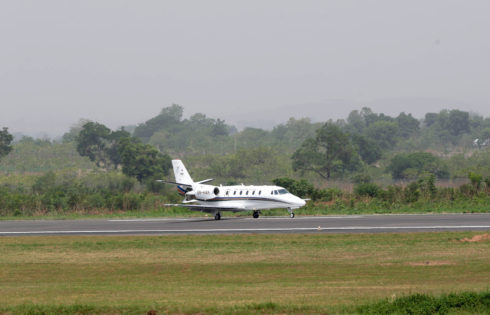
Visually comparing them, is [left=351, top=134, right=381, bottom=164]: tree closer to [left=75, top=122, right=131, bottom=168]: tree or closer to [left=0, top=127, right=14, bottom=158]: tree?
[left=75, top=122, right=131, bottom=168]: tree

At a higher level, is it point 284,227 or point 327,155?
point 327,155

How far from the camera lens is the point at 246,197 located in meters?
48.7

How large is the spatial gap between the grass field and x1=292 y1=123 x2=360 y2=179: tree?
2659 inches

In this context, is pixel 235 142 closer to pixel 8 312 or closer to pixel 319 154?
pixel 319 154

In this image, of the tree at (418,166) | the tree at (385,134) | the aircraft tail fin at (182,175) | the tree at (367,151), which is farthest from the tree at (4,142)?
the tree at (385,134)

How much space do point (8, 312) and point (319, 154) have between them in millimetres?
87826

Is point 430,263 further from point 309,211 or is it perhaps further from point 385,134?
point 385,134

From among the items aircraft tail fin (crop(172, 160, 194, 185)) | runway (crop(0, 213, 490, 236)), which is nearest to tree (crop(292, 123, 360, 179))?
aircraft tail fin (crop(172, 160, 194, 185))

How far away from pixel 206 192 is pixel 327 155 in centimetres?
5500

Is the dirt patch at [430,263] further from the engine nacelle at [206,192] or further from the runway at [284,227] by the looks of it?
the engine nacelle at [206,192]

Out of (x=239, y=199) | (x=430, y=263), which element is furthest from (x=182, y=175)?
(x=430, y=263)

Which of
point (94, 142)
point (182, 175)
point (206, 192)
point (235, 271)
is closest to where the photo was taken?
point (235, 271)

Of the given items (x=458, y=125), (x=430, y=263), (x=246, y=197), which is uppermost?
(x=458, y=125)

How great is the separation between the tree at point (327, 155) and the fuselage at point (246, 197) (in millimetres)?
51925
